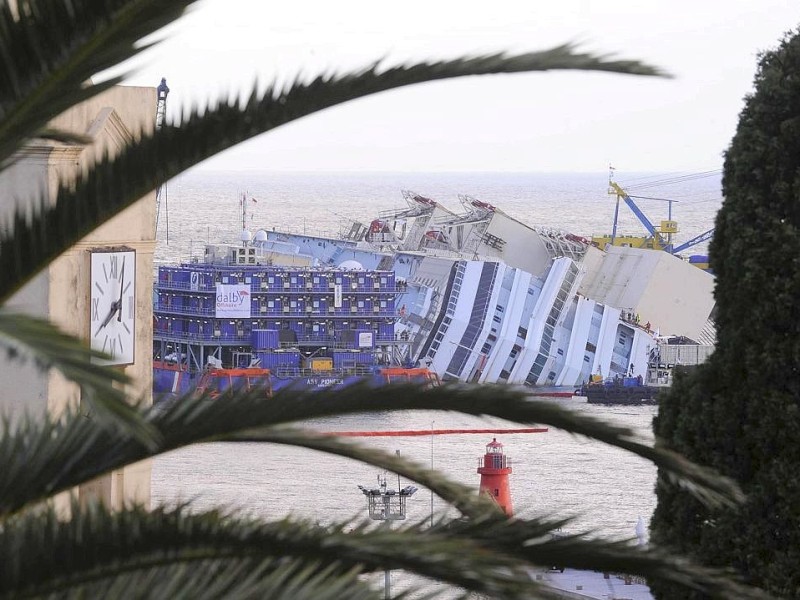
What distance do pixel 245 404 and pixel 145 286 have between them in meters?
7.85

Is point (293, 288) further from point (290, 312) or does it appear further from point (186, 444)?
point (186, 444)

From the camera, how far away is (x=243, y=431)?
9.27 feet

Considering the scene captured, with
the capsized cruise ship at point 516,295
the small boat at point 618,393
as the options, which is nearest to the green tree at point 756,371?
the small boat at point 618,393

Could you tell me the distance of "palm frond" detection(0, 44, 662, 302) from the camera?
2615 millimetres

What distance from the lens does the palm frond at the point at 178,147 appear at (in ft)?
8.58

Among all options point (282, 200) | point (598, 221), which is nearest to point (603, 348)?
point (598, 221)

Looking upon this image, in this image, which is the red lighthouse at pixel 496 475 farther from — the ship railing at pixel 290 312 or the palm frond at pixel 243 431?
the ship railing at pixel 290 312

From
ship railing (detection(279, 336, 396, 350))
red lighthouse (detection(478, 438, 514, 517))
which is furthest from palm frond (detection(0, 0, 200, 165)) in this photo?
ship railing (detection(279, 336, 396, 350))

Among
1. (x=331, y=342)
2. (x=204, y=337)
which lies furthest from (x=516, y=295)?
(x=204, y=337)

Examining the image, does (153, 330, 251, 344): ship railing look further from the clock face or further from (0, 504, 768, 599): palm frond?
(0, 504, 768, 599): palm frond

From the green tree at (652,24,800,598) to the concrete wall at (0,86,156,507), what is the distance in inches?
122

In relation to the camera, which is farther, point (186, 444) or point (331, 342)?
point (331, 342)

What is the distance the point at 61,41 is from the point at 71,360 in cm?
72

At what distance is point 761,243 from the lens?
22.8 ft
